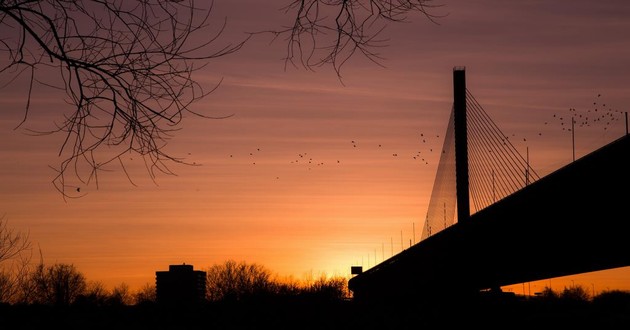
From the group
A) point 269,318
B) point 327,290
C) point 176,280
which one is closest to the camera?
point 269,318

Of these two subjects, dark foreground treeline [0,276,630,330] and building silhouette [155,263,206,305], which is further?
building silhouette [155,263,206,305]

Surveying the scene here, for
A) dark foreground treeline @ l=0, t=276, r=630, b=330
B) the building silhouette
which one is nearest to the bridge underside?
dark foreground treeline @ l=0, t=276, r=630, b=330

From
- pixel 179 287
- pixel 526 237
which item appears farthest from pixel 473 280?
pixel 179 287

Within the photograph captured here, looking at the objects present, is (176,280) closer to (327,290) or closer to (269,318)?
(327,290)

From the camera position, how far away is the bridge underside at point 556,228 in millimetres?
21250

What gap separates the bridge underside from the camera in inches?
837

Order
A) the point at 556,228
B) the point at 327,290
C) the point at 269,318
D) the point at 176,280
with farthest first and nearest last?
the point at 176,280 → the point at 327,290 → the point at 556,228 → the point at 269,318

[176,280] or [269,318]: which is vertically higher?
[176,280]

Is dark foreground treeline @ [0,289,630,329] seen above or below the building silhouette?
below

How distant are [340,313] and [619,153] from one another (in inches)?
263

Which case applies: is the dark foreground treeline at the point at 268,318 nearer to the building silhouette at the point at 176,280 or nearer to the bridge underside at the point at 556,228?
the bridge underside at the point at 556,228

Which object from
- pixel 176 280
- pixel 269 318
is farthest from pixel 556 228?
pixel 176 280

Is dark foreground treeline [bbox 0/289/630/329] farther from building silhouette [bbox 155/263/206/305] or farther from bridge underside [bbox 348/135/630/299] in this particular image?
building silhouette [bbox 155/263/206/305]

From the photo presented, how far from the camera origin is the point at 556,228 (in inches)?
986
